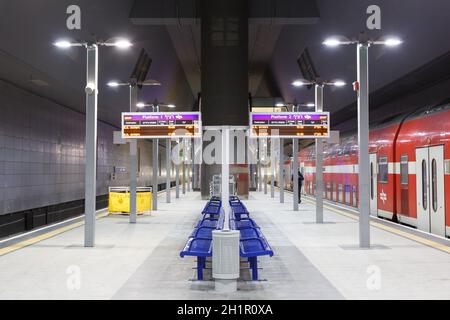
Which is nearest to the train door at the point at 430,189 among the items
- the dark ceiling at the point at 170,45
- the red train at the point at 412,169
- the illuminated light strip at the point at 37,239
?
the red train at the point at 412,169

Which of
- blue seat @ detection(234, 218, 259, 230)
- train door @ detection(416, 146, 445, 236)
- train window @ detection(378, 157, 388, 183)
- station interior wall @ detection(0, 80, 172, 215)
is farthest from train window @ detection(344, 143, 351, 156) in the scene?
station interior wall @ detection(0, 80, 172, 215)

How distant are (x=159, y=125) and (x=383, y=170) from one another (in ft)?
22.1

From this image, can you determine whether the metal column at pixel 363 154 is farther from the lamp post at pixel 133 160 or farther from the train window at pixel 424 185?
the lamp post at pixel 133 160

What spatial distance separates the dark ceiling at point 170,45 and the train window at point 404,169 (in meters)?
2.83

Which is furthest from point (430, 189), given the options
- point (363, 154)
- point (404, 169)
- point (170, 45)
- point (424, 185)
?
point (170, 45)

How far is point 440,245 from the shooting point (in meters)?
9.59

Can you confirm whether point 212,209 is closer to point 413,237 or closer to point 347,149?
point 413,237

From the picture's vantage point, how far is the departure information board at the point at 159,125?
1364 centimetres

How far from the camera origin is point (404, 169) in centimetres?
1302

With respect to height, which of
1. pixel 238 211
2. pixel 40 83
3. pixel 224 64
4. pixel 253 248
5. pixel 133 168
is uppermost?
pixel 40 83

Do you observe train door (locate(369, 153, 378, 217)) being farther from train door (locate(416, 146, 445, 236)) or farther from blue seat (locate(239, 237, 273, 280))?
blue seat (locate(239, 237, 273, 280))

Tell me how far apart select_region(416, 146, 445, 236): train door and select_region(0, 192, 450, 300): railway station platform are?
59 centimetres
